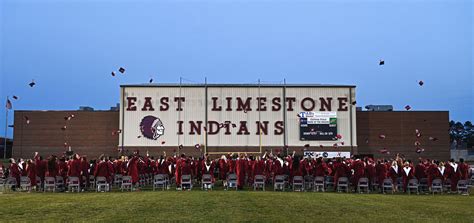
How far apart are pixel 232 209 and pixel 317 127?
32363 mm

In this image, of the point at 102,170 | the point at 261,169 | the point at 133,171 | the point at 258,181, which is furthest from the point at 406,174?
the point at 102,170

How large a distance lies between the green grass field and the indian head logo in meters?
27.5

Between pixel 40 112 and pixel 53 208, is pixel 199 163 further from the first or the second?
pixel 40 112

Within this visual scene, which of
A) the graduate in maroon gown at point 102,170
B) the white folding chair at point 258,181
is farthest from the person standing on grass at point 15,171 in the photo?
the white folding chair at point 258,181

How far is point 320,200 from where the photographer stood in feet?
58.4

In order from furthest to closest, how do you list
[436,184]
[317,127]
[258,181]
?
[317,127]
[258,181]
[436,184]

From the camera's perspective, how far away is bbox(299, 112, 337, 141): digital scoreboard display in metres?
45.9

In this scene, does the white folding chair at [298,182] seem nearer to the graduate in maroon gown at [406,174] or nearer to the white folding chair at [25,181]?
the graduate in maroon gown at [406,174]

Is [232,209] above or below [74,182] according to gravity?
below

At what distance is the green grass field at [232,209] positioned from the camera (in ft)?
42.9

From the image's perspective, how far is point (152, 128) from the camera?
45469mm

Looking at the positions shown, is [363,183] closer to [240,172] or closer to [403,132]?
[240,172]

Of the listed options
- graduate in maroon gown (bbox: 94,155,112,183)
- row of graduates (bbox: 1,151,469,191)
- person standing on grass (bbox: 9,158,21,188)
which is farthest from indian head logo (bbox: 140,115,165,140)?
graduate in maroon gown (bbox: 94,155,112,183)

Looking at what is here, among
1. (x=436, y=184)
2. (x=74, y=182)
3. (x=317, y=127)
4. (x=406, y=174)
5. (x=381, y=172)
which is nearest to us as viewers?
(x=436, y=184)
